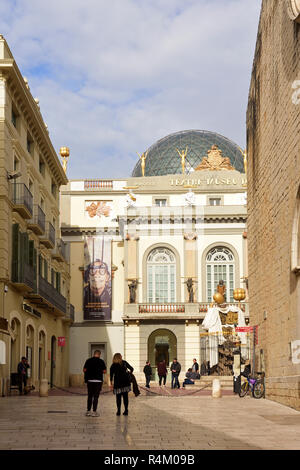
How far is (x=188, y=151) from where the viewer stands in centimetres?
7131

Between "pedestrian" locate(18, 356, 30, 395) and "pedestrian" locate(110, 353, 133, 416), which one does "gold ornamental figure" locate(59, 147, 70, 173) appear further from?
"pedestrian" locate(110, 353, 133, 416)

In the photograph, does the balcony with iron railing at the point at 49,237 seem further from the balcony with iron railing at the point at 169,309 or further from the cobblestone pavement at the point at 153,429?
the cobblestone pavement at the point at 153,429

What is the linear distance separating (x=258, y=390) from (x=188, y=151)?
4816 centimetres

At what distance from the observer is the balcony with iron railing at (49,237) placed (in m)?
37.4

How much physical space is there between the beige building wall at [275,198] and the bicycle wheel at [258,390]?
621 mm

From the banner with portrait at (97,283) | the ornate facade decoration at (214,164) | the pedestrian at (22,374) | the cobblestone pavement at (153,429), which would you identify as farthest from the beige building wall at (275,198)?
the ornate facade decoration at (214,164)

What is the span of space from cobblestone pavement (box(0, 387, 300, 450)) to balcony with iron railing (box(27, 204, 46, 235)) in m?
14.9

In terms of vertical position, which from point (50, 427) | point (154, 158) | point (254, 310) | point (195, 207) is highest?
point (154, 158)

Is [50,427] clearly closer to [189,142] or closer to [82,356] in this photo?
[82,356]

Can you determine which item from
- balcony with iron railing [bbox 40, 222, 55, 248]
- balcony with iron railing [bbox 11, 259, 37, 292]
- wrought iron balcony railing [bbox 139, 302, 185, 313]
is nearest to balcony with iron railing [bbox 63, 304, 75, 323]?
wrought iron balcony railing [bbox 139, 302, 185, 313]

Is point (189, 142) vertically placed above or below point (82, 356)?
above
